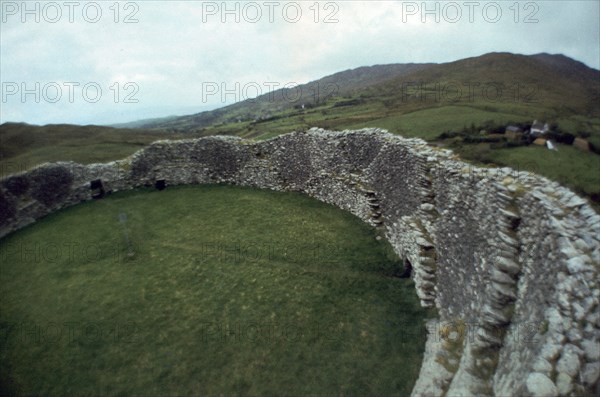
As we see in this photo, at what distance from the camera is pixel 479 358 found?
689 cm

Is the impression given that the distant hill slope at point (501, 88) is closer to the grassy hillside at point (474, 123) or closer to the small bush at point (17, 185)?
the grassy hillside at point (474, 123)

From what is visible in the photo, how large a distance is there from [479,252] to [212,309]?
837 centimetres

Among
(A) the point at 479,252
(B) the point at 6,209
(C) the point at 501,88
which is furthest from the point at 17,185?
(C) the point at 501,88

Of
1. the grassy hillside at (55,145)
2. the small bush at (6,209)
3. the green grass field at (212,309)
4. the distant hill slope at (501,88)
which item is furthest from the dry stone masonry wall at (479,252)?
the distant hill slope at (501,88)

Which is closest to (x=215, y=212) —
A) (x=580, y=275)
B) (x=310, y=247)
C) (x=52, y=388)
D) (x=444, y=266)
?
(x=310, y=247)

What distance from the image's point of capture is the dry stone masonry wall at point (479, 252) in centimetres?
500

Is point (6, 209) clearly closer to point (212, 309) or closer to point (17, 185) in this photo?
point (17, 185)

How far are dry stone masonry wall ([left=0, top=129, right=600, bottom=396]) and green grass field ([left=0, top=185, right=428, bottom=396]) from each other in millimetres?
1277

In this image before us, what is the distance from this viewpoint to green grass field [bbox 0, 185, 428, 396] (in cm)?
862

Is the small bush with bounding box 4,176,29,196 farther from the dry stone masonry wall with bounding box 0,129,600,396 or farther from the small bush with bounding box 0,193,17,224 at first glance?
the small bush with bounding box 0,193,17,224

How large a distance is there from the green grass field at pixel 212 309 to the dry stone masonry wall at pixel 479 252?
128cm

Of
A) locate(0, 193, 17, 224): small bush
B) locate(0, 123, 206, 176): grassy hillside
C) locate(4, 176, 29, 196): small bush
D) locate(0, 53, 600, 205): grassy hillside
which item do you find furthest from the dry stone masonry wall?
locate(0, 123, 206, 176): grassy hillside

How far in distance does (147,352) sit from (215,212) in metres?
9.24

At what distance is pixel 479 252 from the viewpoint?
8.16 m
